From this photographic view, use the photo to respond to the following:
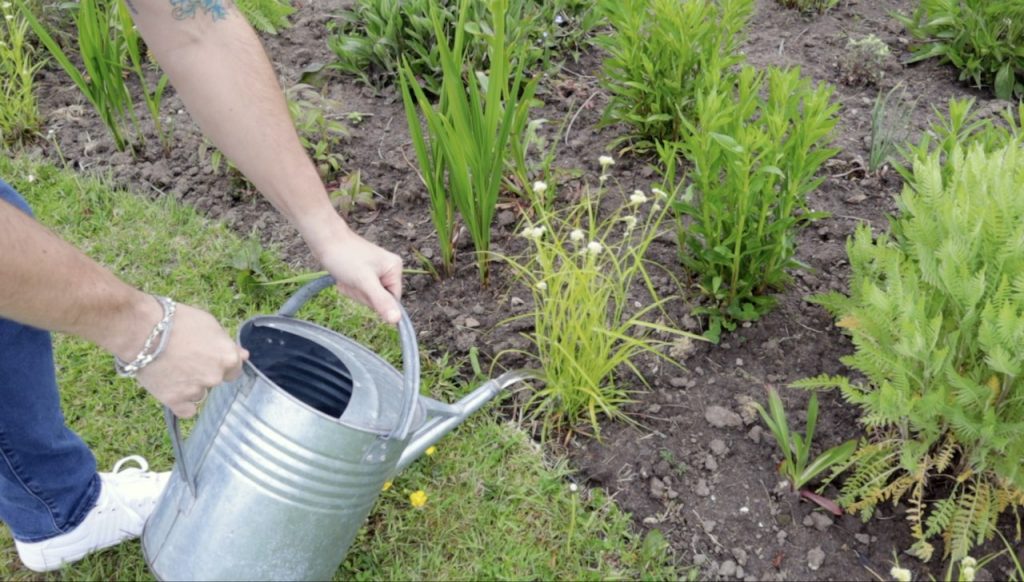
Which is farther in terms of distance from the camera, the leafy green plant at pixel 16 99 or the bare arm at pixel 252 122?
the leafy green plant at pixel 16 99

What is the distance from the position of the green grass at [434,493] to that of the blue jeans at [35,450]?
0.17 meters

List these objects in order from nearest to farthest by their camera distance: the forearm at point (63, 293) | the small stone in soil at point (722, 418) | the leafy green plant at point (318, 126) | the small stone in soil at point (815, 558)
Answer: the forearm at point (63, 293)
the small stone in soil at point (815, 558)
the small stone in soil at point (722, 418)
the leafy green plant at point (318, 126)

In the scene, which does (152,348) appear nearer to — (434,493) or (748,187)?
(434,493)

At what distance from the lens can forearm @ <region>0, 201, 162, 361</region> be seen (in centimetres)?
126

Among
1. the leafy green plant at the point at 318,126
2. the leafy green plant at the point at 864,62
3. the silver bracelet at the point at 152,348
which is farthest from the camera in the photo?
the leafy green plant at the point at 864,62

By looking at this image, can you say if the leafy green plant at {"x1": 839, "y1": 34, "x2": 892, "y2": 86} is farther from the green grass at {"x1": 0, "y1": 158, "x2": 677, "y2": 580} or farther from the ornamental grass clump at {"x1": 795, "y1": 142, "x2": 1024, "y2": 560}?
the green grass at {"x1": 0, "y1": 158, "x2": 677, "y2": 580}

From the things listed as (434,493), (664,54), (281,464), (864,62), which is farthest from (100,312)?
(864,62)

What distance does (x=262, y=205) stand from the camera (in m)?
3.00

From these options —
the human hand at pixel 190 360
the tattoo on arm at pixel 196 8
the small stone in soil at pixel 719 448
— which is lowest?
the small stone in soil at pixel 719 448

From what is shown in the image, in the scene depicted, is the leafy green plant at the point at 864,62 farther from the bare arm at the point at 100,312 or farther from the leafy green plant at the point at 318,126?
the bare arm at the point at 100,312

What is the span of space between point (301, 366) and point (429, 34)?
1687 mm

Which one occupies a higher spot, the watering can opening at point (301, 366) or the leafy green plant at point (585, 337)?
the watering can opening at point (301, 366)

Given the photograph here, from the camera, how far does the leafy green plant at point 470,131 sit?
7.19 ft

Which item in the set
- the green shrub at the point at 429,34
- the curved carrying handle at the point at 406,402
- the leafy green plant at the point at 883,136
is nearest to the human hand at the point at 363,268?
the curved carrying handle at the point at 406,402
